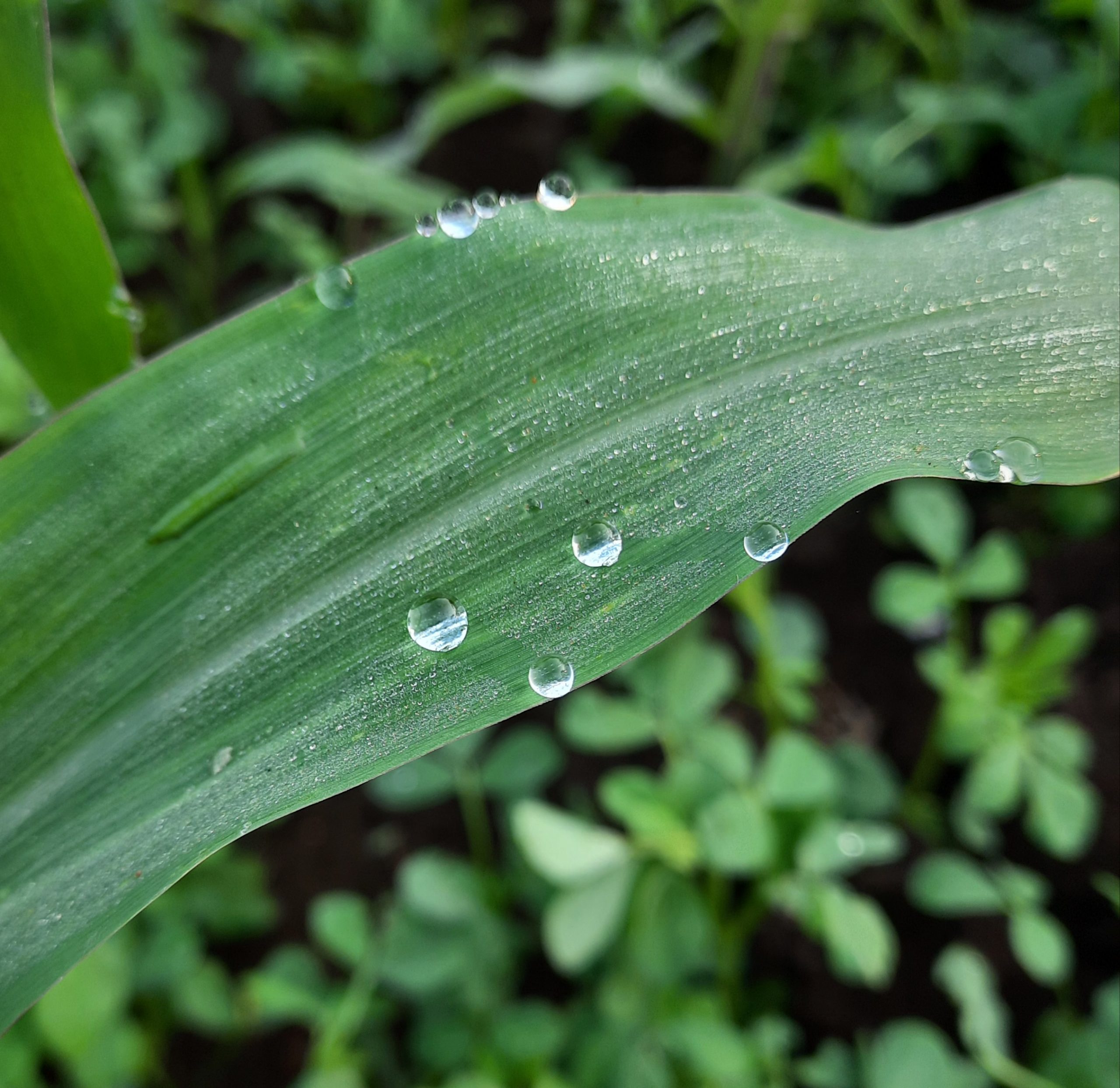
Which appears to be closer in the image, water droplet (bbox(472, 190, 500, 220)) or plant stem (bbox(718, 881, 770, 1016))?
water droplet (bbox(472, 190, 500, 220))

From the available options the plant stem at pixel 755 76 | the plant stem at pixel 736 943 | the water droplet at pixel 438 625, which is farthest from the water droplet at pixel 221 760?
the plant stem at pixel 755 76

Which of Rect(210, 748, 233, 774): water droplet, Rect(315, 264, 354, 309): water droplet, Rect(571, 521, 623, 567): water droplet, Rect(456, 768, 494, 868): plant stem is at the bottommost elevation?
Rect(210, 748, 233, 774): water droplet

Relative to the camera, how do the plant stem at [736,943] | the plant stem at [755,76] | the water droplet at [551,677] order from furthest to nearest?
the plant stem at [755,76] < the plant stem at [736,943] < the water droplet at [551,677]

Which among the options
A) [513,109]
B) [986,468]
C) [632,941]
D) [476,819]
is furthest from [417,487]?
[513,109]

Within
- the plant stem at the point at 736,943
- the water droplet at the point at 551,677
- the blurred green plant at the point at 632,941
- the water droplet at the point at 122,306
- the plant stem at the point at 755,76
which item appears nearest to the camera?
the water droplet at the point at 551,677

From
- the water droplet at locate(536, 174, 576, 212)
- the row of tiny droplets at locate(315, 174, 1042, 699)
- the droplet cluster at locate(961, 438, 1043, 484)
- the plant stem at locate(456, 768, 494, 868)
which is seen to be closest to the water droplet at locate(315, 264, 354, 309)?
the row of tiny droplets at locate(315, 174, 1042, 699)

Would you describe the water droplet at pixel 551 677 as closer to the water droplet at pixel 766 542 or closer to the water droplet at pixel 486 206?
the water droplet at pixel 766 542

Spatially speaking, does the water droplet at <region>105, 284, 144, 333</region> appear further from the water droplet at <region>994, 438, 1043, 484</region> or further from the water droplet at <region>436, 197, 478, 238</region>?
the water droplet at <region>994, 438, 1043, 484</region>

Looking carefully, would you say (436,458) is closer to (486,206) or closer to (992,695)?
(486,206)
